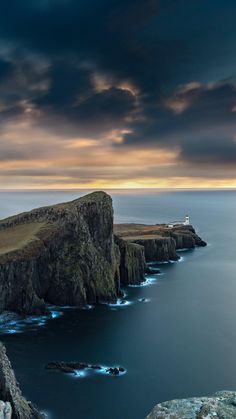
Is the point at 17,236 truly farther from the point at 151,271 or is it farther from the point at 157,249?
the point at 157,249

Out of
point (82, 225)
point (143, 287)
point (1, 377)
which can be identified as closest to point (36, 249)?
point (82, 225)

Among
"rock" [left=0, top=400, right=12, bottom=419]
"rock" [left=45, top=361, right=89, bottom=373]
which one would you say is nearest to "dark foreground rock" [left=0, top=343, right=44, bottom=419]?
"rock" [left=0, top=400, right=12, bottom=419]

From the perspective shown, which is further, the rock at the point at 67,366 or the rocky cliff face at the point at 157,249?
the rocky cliff face at the point at 157,249

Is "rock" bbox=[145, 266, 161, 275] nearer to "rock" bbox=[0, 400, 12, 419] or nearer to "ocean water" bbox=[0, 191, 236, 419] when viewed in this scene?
"ocean water" bbox=[0, 191, 236, 419]

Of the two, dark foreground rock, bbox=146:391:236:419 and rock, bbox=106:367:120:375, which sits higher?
dark foreground rock, bbox=146:391:236:419

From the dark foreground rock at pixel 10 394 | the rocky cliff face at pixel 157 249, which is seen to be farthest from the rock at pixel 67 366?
the rocky cliff face at pixel 157 249

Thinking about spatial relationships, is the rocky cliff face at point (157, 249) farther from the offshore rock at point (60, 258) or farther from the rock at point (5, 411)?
the rock at point (5, 411)
